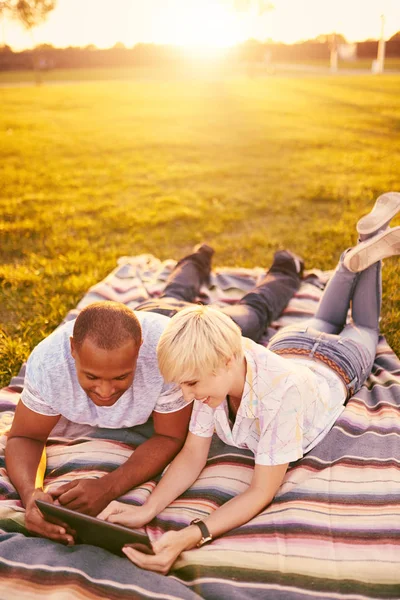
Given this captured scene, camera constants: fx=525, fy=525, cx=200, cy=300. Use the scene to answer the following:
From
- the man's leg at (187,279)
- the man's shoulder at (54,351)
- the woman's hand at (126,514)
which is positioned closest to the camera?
the woman's hand at (126,514)

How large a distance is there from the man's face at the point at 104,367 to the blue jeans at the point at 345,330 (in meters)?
1.27

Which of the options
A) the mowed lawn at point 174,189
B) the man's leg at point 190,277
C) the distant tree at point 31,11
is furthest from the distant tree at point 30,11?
the man's leg at point 190,277

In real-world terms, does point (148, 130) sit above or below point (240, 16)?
below

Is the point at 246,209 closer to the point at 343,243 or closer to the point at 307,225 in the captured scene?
the point at 307,225

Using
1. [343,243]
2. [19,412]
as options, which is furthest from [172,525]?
[343,243]

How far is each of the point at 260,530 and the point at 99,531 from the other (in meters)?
0.79

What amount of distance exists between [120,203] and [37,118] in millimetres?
10857

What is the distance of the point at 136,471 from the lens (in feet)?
9.33

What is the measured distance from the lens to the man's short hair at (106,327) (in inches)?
96.0

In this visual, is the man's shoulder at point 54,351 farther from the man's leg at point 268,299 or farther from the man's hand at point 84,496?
the man's leg at point 268,299

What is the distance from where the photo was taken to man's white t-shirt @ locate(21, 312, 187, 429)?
2738 mm

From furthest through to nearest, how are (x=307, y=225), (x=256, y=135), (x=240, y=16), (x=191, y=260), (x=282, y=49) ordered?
(x=282, y=49) < (x=240, y=16) < (x=256, y=135) < (x=307, y=225) < (x=191, y=260)

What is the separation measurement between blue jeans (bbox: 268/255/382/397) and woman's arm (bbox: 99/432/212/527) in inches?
36.7

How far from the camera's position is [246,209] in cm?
834
